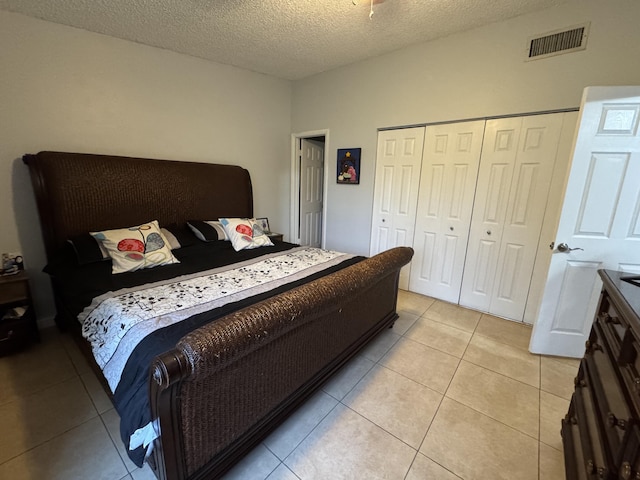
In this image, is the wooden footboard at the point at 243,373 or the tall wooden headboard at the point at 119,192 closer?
the wooden footboard at the point at 243,373

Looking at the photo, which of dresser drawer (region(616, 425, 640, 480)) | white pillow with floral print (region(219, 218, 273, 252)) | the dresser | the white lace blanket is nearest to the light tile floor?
the dresser

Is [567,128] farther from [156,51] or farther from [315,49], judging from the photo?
→ [156,51]

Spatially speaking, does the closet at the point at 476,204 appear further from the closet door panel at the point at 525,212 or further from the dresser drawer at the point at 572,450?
the dresser drawer at the point at 572,450

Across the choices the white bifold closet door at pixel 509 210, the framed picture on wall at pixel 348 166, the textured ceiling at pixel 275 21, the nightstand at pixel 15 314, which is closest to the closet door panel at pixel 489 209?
the white bifold closet door at pixel 509 210

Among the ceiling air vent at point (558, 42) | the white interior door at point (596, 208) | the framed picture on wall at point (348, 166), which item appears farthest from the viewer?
the framed picture on wall at point (348, 166)

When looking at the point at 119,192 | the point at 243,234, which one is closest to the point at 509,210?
the point at 243,234

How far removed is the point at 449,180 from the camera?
2922mm

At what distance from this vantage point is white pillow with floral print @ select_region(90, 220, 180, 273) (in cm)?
207

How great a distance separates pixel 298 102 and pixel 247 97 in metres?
0.78

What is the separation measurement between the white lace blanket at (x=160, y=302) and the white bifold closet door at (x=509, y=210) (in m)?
1.71

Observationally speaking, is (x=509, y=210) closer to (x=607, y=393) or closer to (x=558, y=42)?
(x=558, y=42)

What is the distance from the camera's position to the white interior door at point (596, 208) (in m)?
1.79

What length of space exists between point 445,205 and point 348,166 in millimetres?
1310

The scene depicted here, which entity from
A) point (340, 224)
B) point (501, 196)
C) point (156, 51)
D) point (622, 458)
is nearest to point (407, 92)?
point (501, 196)
